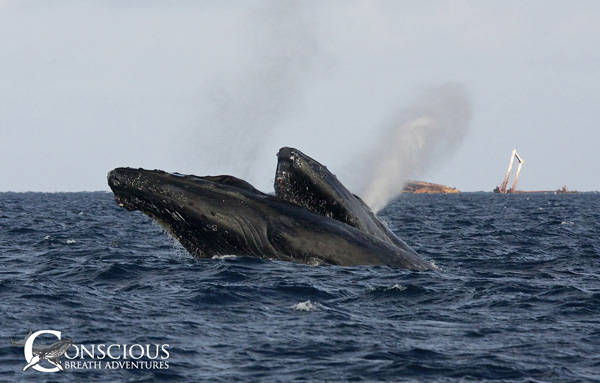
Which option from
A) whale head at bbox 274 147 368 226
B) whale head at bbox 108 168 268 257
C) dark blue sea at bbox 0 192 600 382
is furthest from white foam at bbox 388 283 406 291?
whale head at bbox 108 168 268 257

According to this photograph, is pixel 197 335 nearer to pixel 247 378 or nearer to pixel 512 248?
pixel 247 378

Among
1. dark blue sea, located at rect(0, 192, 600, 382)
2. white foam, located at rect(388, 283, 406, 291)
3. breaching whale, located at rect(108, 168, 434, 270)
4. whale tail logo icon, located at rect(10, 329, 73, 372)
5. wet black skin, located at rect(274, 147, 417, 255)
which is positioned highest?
wet black skin, located at rect(274, 147, 417, 255)

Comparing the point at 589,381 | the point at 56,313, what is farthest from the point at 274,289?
the point at 589,381

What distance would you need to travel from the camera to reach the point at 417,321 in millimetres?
11391

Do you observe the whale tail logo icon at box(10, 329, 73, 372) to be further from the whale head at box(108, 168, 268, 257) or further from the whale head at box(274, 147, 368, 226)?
the whale head at box(274, 147, 368, 226)

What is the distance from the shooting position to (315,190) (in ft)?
44.5

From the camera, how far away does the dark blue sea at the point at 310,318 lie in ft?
29.0

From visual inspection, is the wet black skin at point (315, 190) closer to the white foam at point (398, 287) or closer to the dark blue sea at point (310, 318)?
the dark blue sea at point (310, 318)

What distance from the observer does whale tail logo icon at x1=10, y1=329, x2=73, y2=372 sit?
891cm

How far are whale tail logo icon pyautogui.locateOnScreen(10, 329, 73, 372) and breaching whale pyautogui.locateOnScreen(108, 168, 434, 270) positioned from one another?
12.4ft

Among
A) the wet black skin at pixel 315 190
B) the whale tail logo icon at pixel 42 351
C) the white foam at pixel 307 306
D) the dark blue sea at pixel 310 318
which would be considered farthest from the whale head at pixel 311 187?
the whale tail logo icon at pixel 42 351

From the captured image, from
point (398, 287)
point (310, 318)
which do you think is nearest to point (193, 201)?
point (310, 318)

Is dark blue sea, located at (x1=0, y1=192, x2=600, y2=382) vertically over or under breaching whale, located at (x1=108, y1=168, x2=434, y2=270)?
under

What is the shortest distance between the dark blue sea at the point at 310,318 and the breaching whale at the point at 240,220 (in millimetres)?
339
